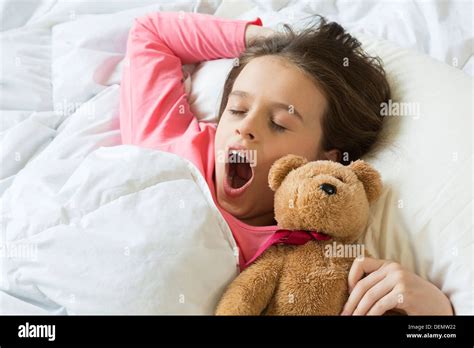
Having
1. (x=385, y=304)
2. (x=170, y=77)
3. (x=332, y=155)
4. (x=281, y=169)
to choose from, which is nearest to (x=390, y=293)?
(x=385, y=304)

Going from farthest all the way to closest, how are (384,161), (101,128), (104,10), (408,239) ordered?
(104,10) → (101,128) → (384,161) → (408,239)

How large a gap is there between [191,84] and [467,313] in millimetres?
779

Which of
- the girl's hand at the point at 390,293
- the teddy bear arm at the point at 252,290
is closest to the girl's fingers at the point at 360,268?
the girl's hand at the point at 390,293

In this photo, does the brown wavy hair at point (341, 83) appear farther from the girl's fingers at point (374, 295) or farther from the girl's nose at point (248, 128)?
the girl's fingers at point (374, 295)

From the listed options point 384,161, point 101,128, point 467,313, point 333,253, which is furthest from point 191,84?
point 467,313

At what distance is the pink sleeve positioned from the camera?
133 centimetres

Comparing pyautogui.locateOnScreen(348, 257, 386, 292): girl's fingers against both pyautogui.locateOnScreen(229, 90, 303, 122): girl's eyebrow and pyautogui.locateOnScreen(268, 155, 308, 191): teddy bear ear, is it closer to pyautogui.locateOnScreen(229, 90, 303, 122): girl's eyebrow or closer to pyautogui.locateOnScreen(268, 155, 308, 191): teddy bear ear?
pyautogui.locateOnScreen(268, 155, 308, 191): teddy bear ear

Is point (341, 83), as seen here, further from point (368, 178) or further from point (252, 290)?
point (252, 290)

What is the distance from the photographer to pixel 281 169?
1026mm

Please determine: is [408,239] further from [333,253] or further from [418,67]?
[418,67]

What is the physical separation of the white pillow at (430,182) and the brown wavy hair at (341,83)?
0.04 m
